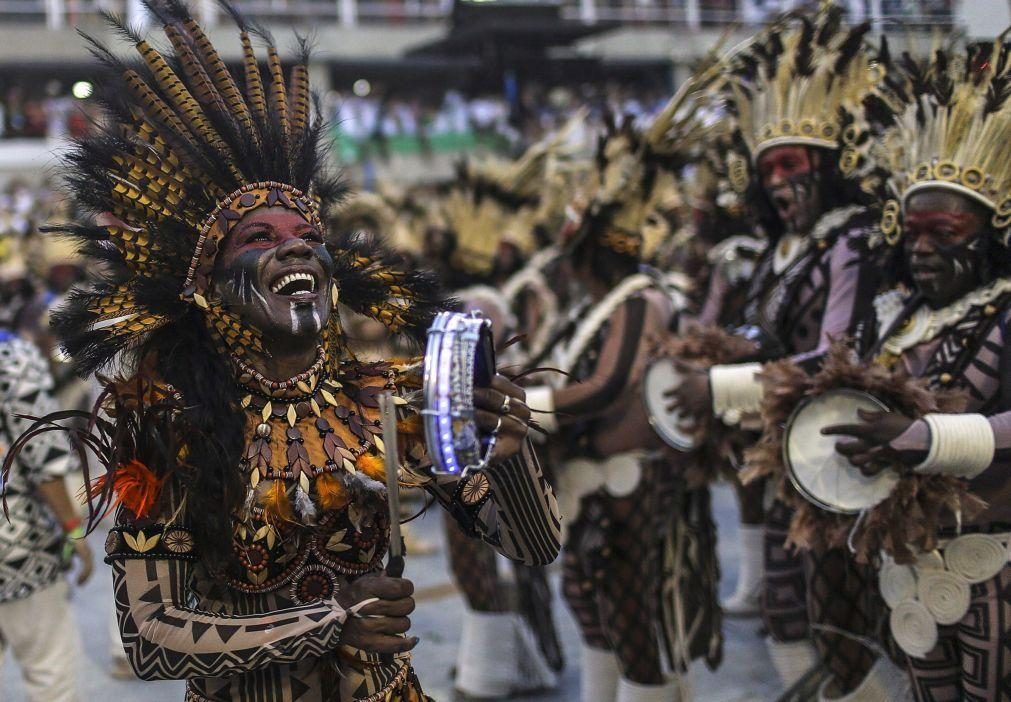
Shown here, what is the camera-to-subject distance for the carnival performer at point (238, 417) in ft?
7.70

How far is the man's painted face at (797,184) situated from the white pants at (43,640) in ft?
10.6

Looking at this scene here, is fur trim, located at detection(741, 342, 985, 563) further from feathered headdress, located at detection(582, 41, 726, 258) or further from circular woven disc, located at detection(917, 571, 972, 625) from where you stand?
feathered headdress, located at detection(582, 41, 726, 258)

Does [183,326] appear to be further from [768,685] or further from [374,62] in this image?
[374,62]

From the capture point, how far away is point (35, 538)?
14.1 feet

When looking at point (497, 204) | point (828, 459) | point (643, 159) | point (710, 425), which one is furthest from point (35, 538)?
point (497, 204)

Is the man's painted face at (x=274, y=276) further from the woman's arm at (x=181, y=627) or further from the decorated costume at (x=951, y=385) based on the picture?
the decorated costume at (x=951, y=385)

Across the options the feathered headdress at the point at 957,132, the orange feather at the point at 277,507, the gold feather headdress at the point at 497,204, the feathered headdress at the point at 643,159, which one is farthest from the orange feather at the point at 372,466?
the gold feather headdress at the point at 497,204

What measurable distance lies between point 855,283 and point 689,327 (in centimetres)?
87

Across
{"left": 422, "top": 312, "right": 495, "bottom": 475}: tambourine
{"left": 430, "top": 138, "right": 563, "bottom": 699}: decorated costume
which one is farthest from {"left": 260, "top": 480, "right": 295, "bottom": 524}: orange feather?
{"left": 430, "top": 138, "right": 563, "bottom": 699}: decorated costume

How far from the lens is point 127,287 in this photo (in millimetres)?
2602

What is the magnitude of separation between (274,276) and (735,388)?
2194 millimetres

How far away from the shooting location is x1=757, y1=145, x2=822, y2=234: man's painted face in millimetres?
4613

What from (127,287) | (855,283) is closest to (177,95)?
(127,287)

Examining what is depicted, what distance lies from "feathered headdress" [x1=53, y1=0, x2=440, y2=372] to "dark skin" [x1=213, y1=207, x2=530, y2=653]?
4 cm
